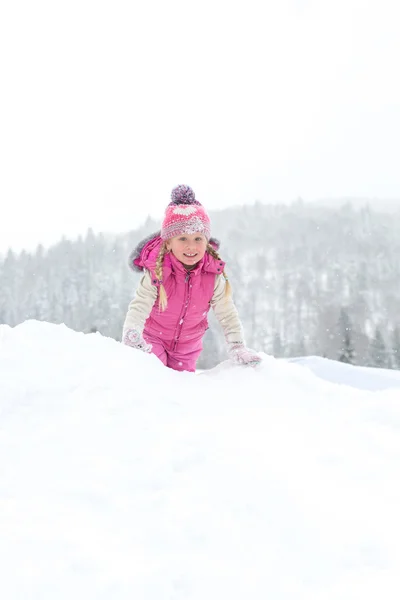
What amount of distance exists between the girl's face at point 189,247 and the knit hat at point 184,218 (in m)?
0.03

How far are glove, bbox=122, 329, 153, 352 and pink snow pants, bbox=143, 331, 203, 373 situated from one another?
2.28 feet

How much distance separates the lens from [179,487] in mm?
1130

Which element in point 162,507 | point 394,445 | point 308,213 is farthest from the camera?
point 308,213

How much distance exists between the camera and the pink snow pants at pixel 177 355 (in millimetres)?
3381

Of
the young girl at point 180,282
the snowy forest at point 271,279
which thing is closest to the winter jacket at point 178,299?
the young girl at point 180,282

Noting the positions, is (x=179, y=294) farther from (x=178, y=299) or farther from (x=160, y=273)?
(x=160, y=273)

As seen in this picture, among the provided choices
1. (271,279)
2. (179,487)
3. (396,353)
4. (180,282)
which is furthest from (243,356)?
(271,279)

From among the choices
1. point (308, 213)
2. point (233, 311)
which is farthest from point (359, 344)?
point (308, 213)

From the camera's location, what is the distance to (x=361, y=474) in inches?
51.6

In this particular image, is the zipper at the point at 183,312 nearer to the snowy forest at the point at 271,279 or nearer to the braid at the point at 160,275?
the braid at the point at 160,275

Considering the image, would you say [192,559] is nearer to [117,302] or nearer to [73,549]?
[73,549]

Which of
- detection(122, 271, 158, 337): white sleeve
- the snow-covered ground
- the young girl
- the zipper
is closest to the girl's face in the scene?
the young girl

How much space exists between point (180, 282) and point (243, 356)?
0.75 meters

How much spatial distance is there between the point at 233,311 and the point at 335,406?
135 centimetres
